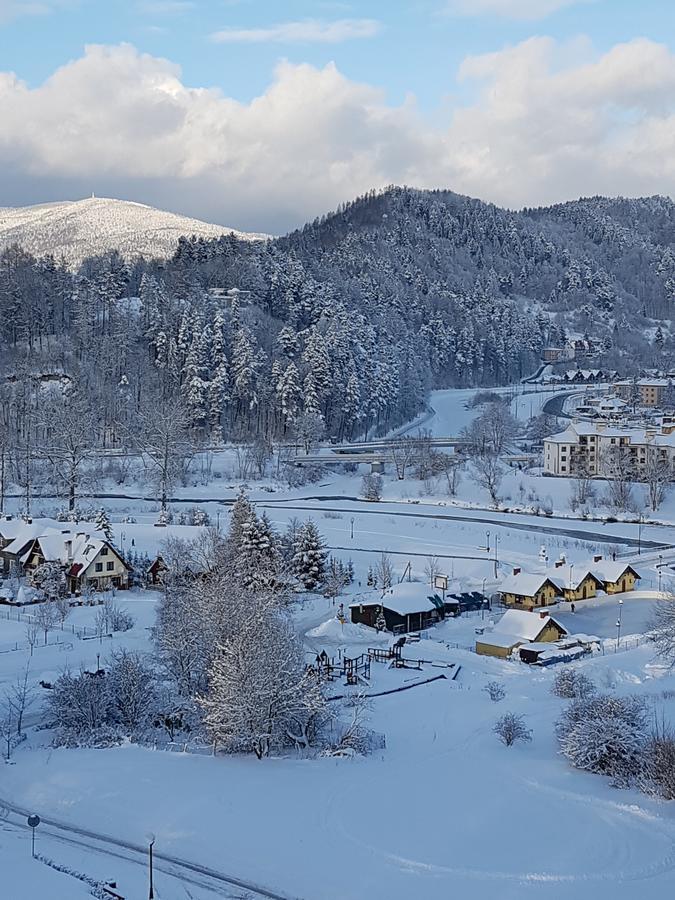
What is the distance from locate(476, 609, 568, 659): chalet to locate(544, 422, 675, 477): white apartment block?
115ft

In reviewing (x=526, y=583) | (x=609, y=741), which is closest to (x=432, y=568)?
(x=526, y=583)

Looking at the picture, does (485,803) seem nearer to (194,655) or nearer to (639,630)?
(194,655)

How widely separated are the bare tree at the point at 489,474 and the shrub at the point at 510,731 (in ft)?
131

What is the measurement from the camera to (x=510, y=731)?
845 inches

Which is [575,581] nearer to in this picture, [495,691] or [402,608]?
[402,608]

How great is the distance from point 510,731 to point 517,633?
41.6 ft

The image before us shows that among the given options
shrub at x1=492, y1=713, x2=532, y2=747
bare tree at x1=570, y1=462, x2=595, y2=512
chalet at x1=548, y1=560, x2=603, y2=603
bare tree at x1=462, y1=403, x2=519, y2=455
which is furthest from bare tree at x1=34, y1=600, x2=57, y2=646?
bare tree at x1=462, y1=403, x2=519, y2=455

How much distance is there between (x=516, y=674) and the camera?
98.1 ft

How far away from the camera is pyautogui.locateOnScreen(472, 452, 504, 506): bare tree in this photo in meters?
63.1

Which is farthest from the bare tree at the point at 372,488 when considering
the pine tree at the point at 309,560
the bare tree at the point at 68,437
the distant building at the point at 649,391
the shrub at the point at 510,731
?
the distant building at the point at 649,391

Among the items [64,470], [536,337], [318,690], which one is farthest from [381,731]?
[536,337]

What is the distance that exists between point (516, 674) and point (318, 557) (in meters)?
13.8

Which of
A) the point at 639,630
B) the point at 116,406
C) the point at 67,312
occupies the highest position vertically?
the point at 67,312

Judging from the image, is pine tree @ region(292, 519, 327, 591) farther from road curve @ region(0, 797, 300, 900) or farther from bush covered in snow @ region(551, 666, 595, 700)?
road curve @ region(0, 797, 300, 900)
